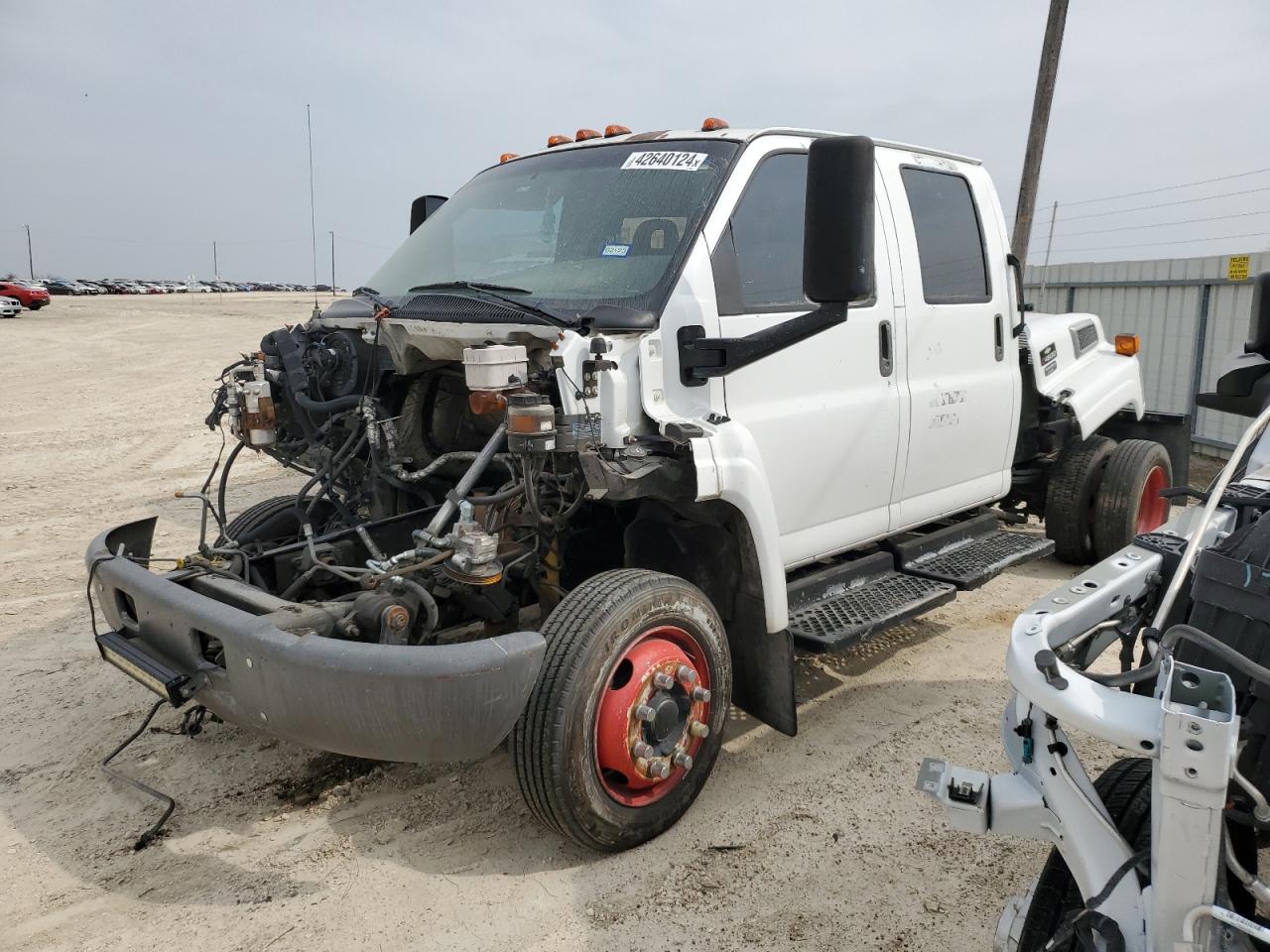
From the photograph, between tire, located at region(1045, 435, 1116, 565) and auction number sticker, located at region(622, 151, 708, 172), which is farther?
tire, located at region(1045, 435, 1116, 565)

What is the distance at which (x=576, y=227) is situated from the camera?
378 centimetres

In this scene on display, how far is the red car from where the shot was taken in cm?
3156

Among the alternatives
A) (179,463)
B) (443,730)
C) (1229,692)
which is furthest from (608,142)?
(179,463)

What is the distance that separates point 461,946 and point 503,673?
79 centimetres

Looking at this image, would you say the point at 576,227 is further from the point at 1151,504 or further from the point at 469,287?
the point at 1151,504

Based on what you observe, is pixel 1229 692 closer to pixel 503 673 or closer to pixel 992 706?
pixel 503 673

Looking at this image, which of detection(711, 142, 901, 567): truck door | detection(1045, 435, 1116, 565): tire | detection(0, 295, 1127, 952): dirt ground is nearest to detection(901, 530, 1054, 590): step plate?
detection(711, 142, 901, 567): truck door

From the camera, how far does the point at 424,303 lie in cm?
377

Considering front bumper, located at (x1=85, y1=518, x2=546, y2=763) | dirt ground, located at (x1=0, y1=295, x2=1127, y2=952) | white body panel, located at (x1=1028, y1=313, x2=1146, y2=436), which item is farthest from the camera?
white body panel, located at (x1=1028, y1=313, x2=1146, y2=436)

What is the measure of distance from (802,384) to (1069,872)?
2036mm

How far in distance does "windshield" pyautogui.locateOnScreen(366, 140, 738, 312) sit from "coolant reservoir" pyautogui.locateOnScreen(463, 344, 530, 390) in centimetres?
39

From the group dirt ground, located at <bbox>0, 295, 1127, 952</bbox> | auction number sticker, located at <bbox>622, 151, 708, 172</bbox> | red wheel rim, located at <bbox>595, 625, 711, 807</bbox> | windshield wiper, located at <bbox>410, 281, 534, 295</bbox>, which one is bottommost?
dirt ground, located at <bbox>0, 295, 1127, 952</bbox>

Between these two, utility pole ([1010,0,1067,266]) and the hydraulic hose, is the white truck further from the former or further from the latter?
utility pole ([1010,0,1067,266])

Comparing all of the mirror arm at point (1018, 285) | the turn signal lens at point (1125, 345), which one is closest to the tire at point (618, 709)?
the mirror arm at point (1018, 285)
